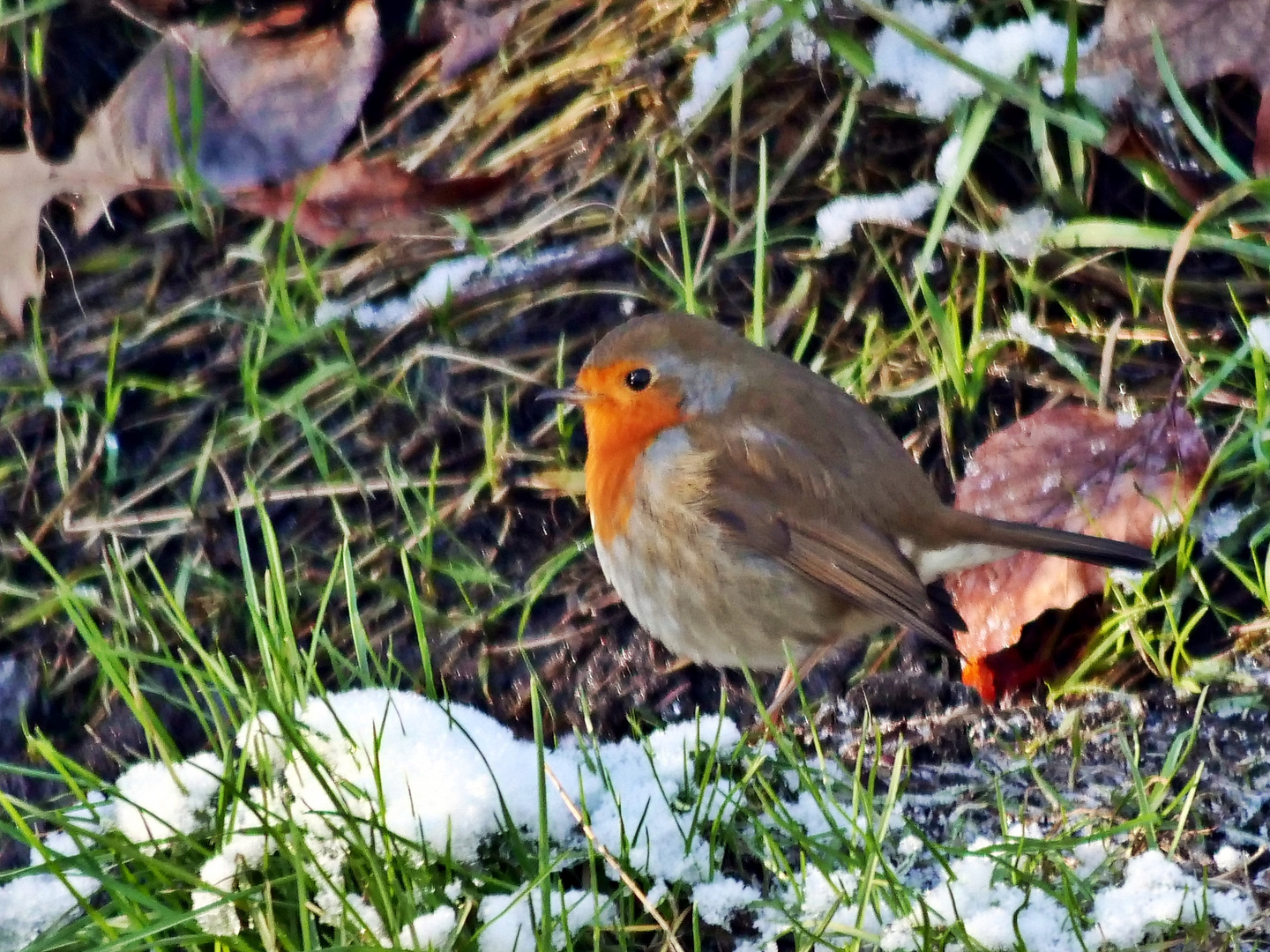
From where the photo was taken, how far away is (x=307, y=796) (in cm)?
247

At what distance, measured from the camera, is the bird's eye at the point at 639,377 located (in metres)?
3.24

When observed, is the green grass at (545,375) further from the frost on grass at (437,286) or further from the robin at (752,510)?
the robin at (752,510)

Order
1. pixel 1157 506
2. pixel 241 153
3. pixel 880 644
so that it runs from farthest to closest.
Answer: pixel 241 153 → pixel 880 644 → pixel 1157 506

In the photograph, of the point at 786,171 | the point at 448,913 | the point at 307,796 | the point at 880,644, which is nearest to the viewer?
the point at 448,913

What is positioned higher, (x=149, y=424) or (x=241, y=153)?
(x=241, y=153)

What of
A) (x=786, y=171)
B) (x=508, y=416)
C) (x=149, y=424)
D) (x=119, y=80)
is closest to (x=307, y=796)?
(x=508, y=416)

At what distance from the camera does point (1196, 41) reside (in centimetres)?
314

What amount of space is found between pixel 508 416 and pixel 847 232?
910 mm

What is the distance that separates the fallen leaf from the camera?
3045mm

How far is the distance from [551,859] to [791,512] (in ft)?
3.32

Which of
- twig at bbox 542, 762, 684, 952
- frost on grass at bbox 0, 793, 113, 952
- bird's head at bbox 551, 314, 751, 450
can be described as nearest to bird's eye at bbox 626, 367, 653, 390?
bird's head at bbox 551, 314, 751, 450

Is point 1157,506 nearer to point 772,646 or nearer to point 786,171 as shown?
point 772,646

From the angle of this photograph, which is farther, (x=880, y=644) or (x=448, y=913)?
(x=880, y=644)

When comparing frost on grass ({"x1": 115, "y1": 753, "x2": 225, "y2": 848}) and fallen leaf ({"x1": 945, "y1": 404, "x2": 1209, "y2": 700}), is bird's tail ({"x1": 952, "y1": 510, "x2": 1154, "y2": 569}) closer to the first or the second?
fallen leaf ({"x1": 945, "y1": 404, "x2": 1209, "y2": 700})
